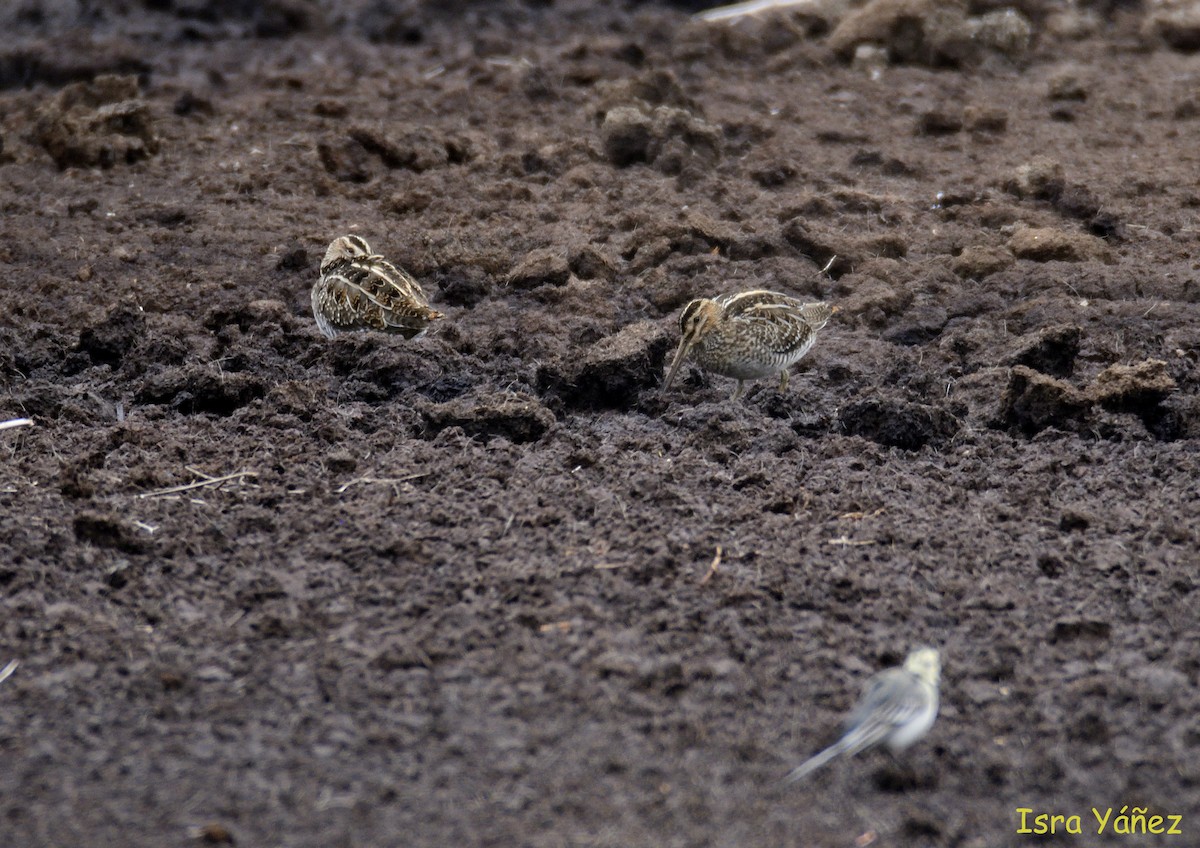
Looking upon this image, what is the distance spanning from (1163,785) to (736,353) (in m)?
3.10

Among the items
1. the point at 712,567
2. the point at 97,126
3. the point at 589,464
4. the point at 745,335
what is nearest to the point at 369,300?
the point at 589,464

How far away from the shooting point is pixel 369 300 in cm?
740

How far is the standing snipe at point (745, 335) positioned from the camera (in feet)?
22.1

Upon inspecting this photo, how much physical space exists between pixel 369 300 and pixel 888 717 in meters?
4.09

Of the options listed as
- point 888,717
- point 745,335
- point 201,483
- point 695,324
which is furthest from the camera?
point 695,324

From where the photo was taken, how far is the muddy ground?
427 cm

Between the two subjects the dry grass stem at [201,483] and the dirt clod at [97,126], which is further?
the dirt clod at [97,126]

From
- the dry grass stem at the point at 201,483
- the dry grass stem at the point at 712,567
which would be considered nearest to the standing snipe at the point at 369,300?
the dry grass stem at the point at 201,483

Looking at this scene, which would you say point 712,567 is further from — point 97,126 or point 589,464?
point 97,126

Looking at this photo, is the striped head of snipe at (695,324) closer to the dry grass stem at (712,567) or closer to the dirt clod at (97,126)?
the dry grass stem at (712,567)

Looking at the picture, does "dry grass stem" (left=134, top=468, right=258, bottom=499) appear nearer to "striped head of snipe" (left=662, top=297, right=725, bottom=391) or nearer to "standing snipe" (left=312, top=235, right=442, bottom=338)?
"standing snipe" (left=312, top=235, right=442, bottom=338)

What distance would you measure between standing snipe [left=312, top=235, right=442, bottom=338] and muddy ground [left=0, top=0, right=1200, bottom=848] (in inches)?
5.6

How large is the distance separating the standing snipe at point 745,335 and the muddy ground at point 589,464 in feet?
0.65

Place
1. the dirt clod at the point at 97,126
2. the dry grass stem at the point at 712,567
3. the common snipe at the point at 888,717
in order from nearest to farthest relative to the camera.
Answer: the common snipe at the point at 888,717, the dry grass stem at the point at 712,567, the dirt clod at the point at 97,126
